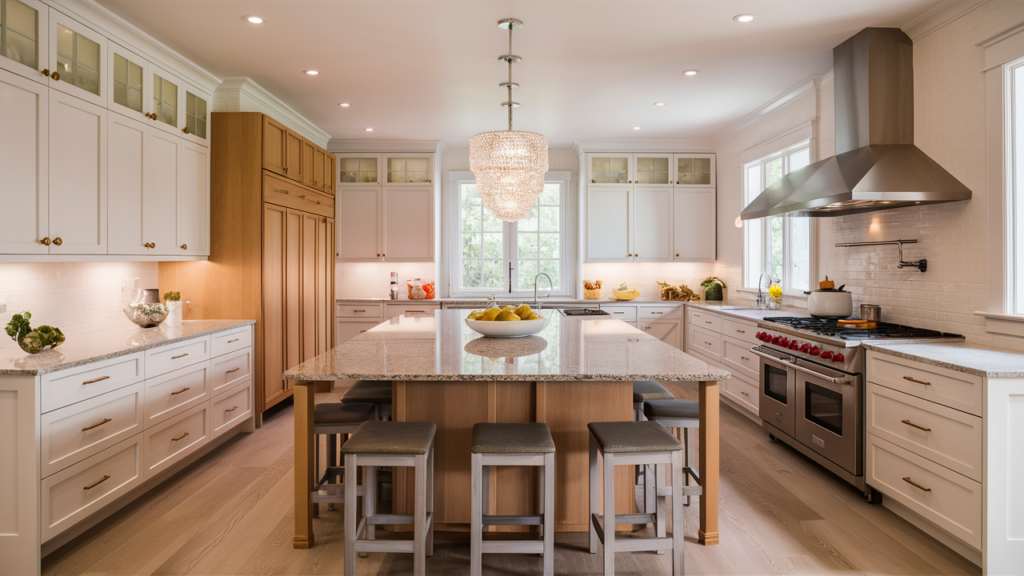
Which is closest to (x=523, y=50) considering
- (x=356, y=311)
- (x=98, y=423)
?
(x=98, y=423)

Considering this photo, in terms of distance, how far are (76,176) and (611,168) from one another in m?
5.01

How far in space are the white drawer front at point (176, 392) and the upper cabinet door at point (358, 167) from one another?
3.37 meters

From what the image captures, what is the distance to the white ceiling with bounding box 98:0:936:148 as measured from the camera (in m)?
3.10

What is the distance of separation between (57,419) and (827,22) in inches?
177

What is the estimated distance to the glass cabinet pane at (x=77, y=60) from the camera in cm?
282

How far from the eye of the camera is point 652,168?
637cm

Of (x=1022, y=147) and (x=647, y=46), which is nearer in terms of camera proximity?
(x=1022, y=147)

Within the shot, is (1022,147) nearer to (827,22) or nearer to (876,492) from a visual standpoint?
(827,22)

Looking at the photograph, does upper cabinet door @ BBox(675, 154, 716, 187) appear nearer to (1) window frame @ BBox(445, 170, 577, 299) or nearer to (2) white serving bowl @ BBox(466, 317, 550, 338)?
(1) window frame @ BBox(445, 170, 577, 299)

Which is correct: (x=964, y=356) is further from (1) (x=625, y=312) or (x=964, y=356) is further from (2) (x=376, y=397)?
(1) (x=625, y=312)

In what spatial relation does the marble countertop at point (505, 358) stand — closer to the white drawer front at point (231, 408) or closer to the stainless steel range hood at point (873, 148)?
the white drawer front at point (231, 408)

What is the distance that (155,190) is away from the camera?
3500 mm

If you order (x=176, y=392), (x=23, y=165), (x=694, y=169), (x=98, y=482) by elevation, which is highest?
(x=694, y=169)

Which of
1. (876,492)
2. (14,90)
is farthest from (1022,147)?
(14,90)
